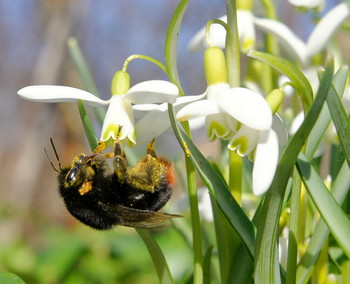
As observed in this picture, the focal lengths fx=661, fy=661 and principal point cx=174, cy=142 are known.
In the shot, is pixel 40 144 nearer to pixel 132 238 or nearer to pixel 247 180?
pixel 132 238

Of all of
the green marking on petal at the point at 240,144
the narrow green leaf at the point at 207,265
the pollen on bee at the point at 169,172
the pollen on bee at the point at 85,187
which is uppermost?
the green marking on petal at the point at 240,144

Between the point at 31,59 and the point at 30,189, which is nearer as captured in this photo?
the point at 30,189

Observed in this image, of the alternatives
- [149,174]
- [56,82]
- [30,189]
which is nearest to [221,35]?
[149,174]

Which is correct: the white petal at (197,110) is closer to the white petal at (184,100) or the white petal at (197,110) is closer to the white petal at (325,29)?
the white petal at (184,100)

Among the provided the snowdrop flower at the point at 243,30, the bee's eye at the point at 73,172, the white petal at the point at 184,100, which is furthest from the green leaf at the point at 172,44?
the snowdrop flower at the point at 243,30

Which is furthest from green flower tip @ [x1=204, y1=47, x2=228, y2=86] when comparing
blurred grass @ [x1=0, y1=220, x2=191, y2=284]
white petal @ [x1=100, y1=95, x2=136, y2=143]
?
blurred grass @ [x1=0, y1=220, x2=191, y2=284]
